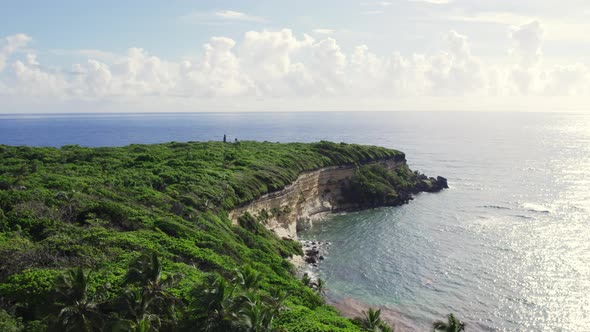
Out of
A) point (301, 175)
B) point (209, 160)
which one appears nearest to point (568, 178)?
point (301, 175)

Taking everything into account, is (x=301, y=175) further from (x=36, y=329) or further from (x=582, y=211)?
(x=36, y=329)

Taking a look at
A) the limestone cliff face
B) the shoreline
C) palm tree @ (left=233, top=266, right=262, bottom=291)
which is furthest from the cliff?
palm tree @ (left=233, top=266, right=262, bottom=291)

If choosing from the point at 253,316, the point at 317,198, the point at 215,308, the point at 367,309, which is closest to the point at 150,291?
the point at 215,308

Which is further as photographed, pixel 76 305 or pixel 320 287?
pixel 320 287

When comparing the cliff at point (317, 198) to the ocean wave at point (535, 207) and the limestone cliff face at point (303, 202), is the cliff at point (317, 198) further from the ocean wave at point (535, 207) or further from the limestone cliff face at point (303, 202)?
the ocean wave at point (535, 207)

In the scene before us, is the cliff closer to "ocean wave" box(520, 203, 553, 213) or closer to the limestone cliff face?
the limestone cliff face

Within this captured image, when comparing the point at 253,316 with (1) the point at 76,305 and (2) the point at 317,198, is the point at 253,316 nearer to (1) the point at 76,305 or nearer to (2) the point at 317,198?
(1) the point at 76,305

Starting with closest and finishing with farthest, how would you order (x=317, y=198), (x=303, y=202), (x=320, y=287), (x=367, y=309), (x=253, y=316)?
1. (x=253, y=316)
2. (x=367, y=309)
3. (x=320, y=287)
4. (x=303, y=202)
5. (x=317, y=198)

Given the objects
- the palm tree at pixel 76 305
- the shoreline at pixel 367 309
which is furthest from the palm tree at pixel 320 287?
the palm tree at pixel 76 305
